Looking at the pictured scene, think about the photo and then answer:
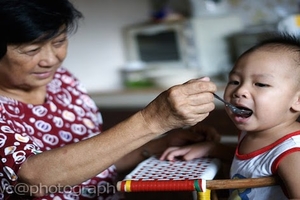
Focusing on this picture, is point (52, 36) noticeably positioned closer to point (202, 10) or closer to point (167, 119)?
point (167, 119)

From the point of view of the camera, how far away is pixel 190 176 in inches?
42.2

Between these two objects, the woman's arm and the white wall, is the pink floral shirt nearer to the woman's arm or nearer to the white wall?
the woman's arm

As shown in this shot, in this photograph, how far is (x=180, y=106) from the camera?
977 mm

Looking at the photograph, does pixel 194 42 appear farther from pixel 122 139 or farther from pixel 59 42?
pixel 122 139

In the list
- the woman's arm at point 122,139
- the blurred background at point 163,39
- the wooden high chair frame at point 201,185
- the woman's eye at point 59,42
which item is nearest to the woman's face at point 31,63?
the woman's eye at point 59,42

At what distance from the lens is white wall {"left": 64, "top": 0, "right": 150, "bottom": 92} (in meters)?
2.78

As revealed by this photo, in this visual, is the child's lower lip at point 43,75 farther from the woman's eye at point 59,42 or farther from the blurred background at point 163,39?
the blurred background at point 163,39

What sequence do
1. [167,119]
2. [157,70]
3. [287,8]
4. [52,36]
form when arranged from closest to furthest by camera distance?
[167,119] < [52,36] < [287,8] < [157,70]

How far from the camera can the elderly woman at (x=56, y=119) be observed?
102 centimetres

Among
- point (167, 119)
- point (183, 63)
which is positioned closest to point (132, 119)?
point (167, 119)

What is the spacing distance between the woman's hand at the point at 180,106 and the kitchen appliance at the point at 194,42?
1716mm

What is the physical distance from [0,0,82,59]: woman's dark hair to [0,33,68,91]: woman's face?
23mm

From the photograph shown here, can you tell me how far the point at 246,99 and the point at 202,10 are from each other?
1802 millimetres

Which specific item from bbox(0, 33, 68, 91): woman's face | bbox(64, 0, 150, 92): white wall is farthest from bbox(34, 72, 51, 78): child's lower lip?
bbox(64, 0, 150, 92): white wall
